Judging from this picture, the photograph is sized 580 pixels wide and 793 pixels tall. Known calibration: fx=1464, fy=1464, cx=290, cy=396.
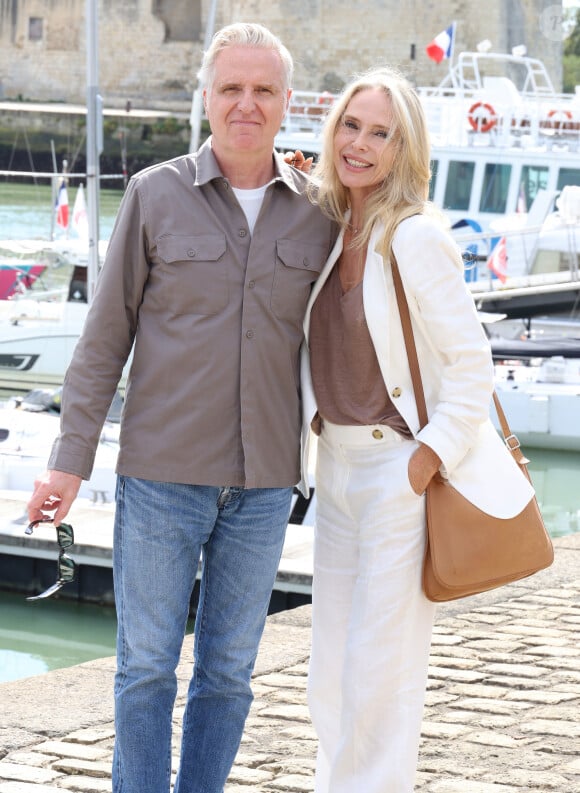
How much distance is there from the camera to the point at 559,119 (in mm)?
15859

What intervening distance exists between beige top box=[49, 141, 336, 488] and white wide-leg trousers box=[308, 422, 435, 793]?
135mm

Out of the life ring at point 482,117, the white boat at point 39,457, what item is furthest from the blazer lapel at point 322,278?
the life ring at point 482,117

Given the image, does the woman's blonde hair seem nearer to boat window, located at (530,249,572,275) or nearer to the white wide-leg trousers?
the white wide-leg trousers

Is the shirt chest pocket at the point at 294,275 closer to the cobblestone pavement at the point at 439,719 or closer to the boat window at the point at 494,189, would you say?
the cobblestone pavement at the point at 439,719

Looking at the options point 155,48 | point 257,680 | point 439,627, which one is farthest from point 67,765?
point 155,48

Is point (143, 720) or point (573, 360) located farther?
point (573, 360)

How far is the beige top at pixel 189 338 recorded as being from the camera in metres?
2.27

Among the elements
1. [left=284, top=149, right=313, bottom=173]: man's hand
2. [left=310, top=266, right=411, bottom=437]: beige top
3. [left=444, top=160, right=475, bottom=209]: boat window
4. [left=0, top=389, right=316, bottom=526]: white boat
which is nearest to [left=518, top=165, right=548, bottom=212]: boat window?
[left=444, top=160, right=475, bottom=209]: boat window

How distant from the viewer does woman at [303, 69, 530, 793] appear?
2311 mm

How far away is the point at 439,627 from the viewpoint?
3.99 meters

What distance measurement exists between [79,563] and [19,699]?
124 inches

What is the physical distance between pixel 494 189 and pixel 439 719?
42.0ft

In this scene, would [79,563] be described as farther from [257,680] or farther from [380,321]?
[380,321]

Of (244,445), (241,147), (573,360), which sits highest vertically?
(241,147)
